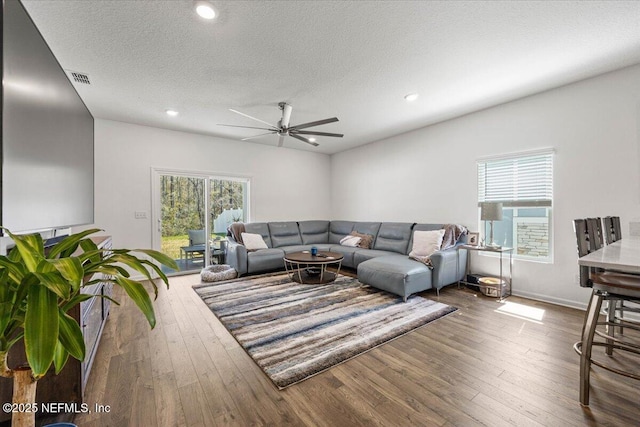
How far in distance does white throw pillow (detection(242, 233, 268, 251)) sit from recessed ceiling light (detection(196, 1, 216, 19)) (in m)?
3.38

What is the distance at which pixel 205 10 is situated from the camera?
6.10 ft

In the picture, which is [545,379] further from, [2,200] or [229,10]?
[229,10]

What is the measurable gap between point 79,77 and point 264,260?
3285 millimetres

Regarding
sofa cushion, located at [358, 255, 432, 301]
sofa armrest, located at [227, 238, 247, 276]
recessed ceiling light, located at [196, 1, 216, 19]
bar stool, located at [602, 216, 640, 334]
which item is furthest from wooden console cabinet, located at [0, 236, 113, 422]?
bar stool, located at [602, 216, 640, 334]

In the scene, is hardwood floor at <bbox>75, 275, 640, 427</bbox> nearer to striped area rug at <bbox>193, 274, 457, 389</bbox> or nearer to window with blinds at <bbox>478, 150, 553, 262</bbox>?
striped area rug at <bbox>193, 274, 457, 389</bbox>

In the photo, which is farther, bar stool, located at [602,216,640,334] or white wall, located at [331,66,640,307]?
white wall, located at [331,66,640,307]

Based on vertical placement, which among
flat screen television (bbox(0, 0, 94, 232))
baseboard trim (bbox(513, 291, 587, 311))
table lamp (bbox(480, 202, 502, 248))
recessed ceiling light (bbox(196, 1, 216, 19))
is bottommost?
baseboard trim (bbox(513, 291, 587, 311))

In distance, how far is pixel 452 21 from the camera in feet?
6.48

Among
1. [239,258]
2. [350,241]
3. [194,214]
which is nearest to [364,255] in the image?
[350,241]

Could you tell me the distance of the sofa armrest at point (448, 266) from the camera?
3394mm

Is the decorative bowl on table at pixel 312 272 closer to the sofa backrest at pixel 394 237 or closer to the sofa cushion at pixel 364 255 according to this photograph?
the sofa cushion at pixel 364 255

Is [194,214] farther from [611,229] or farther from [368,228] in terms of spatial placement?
[611,229]

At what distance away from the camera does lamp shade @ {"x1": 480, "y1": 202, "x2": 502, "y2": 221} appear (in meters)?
3.31

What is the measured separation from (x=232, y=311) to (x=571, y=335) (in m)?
3.35
